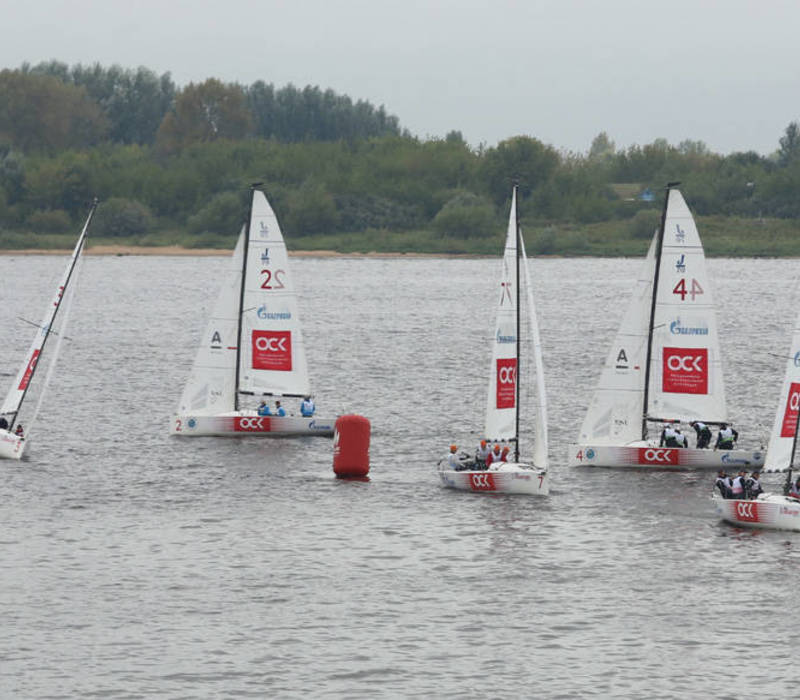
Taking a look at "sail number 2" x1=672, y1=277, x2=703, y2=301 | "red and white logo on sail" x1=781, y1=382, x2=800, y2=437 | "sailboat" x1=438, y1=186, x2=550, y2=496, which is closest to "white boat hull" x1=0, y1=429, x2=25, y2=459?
"sailboat" x1=438, y1=186, x2=550, y2=496

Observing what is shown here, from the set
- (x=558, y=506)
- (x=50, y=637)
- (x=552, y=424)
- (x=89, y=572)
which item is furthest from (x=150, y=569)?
(x=552, y=424)

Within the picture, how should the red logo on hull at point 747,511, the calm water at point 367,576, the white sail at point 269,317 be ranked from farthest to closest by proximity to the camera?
the white sail at point 269,317 < the red logo on hull at point 747,511 < the calm water at point 367,576

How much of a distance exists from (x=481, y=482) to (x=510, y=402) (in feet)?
11.5

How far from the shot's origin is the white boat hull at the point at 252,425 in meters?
74.0

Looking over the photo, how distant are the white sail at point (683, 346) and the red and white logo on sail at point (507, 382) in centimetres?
802

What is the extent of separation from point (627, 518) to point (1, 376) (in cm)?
5608

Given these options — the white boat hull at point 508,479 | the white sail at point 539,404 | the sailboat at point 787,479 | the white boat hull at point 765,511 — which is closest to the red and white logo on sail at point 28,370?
the white boat hull at point 508,479

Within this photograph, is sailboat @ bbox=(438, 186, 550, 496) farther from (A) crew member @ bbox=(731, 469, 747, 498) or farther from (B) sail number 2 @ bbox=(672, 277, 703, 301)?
(B) sail number 2 @ bbox=(672, 277, 703, 301)

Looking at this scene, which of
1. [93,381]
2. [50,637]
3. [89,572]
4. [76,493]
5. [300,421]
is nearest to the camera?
[50,637]

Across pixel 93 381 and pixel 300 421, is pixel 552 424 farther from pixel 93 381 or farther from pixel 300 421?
pixel 93 381

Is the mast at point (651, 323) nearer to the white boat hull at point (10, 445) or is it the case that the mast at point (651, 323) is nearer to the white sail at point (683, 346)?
the white sail at point (683, 346)

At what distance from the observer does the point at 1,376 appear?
103 metres

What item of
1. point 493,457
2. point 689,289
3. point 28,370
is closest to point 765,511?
point 493,457

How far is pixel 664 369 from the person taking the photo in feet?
223
